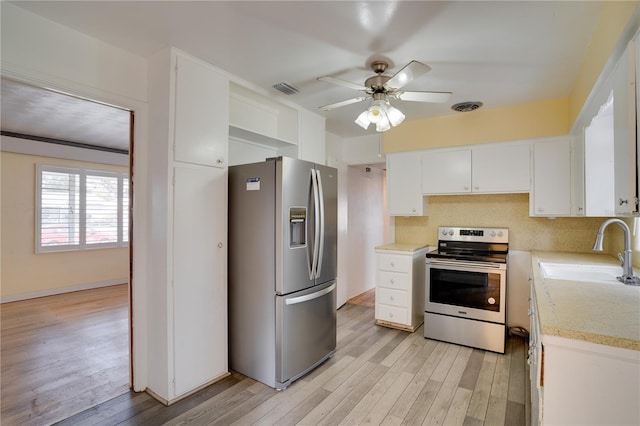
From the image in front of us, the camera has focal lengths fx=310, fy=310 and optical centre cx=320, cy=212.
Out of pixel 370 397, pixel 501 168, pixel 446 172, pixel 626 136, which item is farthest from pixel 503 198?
pixel 370 397

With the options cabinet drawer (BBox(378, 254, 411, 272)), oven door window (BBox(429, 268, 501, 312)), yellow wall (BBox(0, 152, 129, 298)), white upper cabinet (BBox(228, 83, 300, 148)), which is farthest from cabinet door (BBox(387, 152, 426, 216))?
yellow wall (BBox(0, 152, 129, 298))

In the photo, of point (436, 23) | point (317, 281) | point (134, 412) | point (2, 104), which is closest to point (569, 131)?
point (436, 23)

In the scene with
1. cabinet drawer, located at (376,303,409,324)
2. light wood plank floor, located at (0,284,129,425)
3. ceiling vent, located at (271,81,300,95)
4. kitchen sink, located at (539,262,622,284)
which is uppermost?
ceiling vent, located at (271,81,300,95)

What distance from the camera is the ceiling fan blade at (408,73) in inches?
72.7

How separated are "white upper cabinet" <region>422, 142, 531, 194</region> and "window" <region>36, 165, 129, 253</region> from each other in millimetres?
4972

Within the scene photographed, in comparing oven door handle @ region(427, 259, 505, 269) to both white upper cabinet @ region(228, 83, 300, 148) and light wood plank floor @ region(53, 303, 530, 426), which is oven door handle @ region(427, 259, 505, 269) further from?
white upper cabinet @ region(228, 83, 300, 148)

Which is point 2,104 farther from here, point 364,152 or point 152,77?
point 364,152

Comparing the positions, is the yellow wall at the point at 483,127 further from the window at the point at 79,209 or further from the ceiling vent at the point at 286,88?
the window at the point at 79,209

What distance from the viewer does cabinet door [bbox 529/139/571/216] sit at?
2.98 meters

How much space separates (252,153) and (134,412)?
2.39m

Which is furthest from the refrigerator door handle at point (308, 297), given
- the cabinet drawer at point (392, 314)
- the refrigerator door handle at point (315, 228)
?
the cabinet drawer at point (392, 314)

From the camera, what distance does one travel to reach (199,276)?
91.3 inches

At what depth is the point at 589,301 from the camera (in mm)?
1401

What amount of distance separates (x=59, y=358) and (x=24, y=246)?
10.0 ft
